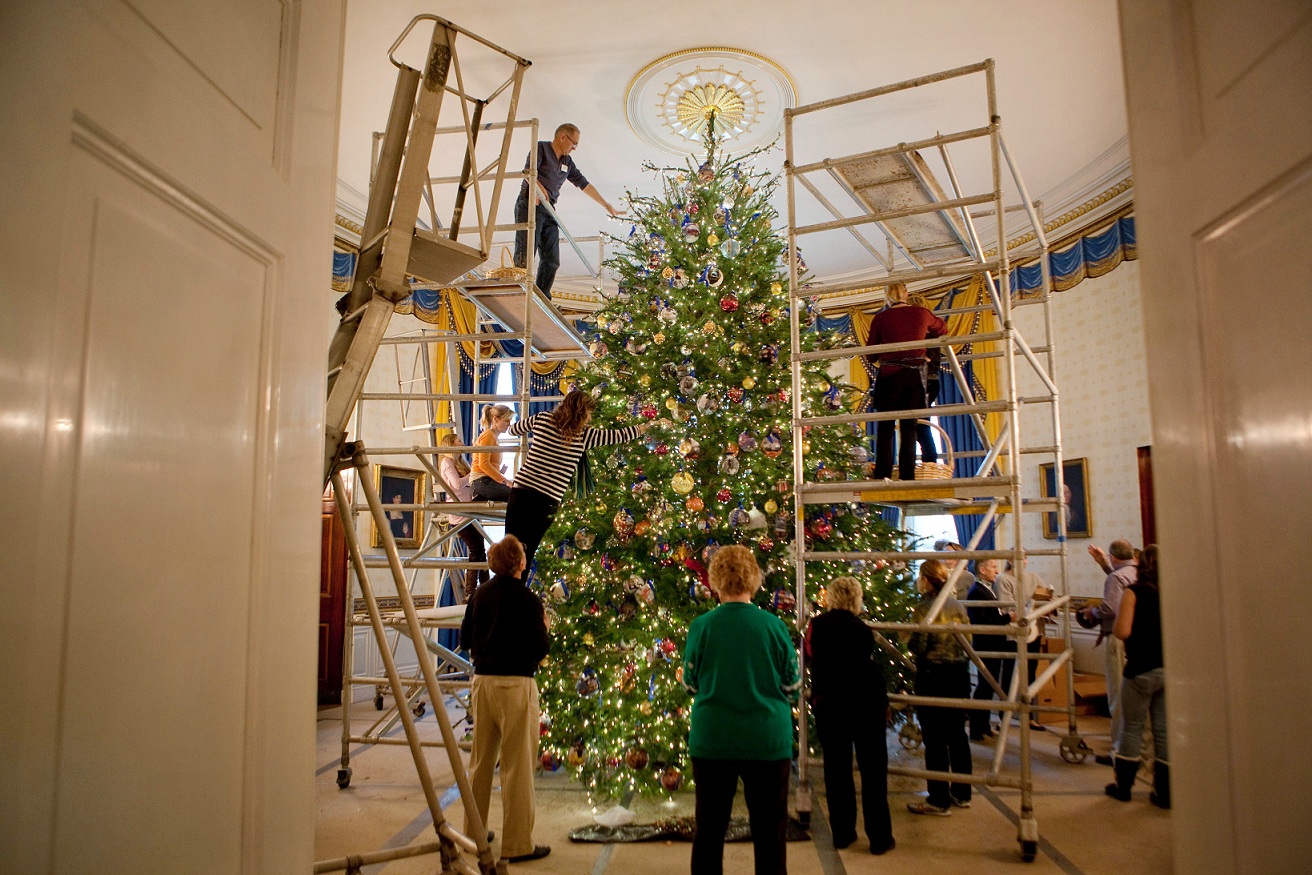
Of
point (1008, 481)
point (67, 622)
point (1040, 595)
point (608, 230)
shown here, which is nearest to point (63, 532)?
point (67, 622)

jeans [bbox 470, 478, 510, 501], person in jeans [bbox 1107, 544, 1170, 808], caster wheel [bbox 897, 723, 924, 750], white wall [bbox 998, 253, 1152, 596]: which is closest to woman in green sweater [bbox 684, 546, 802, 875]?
jeans [bbox 470, 478, 510, 501]

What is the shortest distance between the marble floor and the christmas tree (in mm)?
528

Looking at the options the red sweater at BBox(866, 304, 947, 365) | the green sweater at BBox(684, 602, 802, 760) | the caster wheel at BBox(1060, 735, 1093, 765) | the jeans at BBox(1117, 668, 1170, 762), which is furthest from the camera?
the caster wheel at BBox(1060, 735, 1093, 765)

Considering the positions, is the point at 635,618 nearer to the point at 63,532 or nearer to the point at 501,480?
the point at 501,480

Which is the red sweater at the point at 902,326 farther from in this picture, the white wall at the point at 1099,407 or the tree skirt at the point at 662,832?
the white wall at the point at 1099,407

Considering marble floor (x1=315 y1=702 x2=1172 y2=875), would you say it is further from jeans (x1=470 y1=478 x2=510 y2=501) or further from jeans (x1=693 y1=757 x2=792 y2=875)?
jeans (x1=470 y1=478 x2=510 y2=501)

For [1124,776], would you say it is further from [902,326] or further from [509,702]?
[509,702]

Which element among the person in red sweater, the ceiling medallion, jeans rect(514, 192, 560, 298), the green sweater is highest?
the ceiling medallion

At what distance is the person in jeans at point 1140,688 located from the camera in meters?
4.77

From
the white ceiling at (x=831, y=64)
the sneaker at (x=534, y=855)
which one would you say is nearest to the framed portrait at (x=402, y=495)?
the white ceiling at (x=831, y=64)

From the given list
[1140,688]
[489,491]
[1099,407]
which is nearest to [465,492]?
[489,491]

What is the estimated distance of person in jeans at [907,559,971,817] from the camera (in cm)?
468

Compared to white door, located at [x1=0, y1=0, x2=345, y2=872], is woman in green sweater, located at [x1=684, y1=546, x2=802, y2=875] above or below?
below

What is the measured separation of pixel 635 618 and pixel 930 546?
696cm
